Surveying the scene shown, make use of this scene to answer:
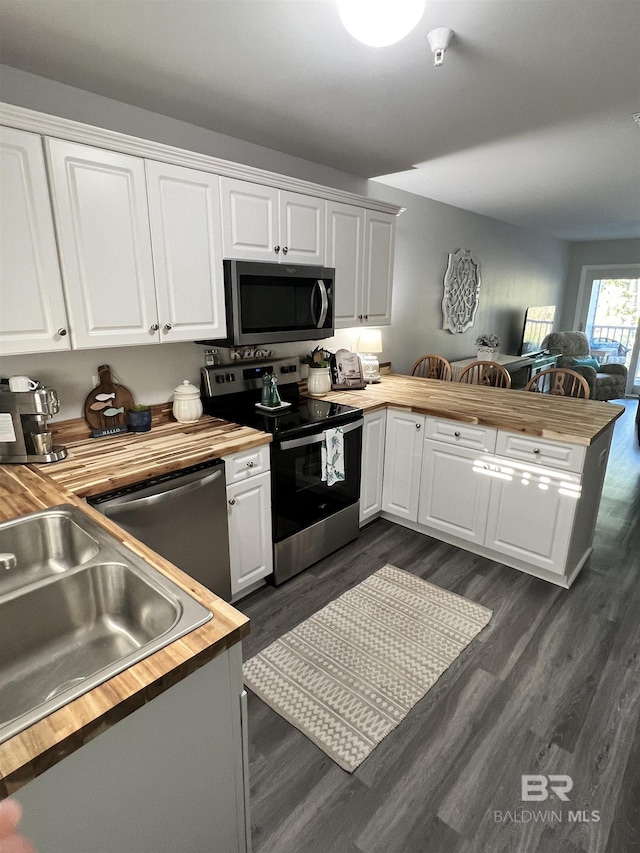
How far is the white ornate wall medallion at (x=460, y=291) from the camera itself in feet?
15.7

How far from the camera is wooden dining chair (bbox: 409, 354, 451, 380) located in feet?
13.5

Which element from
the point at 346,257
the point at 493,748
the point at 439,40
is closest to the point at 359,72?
the point at 439,40

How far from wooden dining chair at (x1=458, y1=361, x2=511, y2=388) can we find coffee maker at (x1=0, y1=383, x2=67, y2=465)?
10.4 feet

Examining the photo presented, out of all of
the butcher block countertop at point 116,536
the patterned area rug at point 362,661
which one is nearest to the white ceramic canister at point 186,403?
the butcher block countertop at point 116,536

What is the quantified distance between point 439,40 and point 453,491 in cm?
219

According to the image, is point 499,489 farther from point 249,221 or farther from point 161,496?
point 249,221

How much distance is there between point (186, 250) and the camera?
2123mm

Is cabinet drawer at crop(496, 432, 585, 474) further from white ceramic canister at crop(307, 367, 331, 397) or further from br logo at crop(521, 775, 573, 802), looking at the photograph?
br logo at crop(521, 775, 573, 802)

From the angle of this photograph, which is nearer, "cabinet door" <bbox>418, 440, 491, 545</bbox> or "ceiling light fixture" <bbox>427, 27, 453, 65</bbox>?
"ceiling light fixture" <bbox>427, 27, 453, 65</bbox>

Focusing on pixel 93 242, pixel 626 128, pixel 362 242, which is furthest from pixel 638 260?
pixel 93 242

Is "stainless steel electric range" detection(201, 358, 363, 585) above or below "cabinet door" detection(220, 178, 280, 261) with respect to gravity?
below

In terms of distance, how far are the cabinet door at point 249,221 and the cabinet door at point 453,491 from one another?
60.0 inches

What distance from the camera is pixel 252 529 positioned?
2.32m

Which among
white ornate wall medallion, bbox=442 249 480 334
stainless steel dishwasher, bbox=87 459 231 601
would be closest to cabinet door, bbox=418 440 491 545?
stainless steel dishwasher, bbox=87 459 231 601
